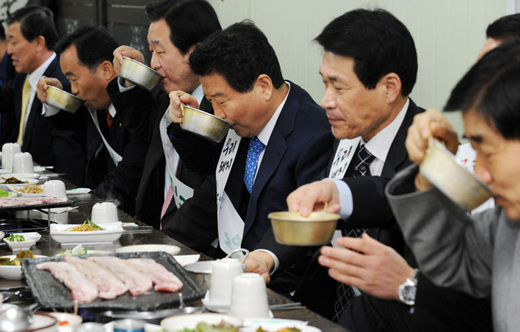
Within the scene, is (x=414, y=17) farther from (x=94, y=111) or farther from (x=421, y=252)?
(x=94, y=111)

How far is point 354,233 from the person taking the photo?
2.50 metres

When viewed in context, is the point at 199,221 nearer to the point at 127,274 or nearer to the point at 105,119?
the point at 127,274

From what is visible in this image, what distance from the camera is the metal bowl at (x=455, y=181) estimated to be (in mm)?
1421

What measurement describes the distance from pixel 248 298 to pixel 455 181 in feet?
1.71

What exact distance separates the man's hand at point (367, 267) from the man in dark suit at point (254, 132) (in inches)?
36.8

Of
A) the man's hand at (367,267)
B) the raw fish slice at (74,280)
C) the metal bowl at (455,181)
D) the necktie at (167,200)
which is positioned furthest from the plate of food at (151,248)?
the necktie at (167,200)

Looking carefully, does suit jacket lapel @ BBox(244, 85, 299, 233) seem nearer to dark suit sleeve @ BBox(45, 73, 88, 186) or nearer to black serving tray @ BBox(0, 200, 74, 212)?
black serving tray @ BBox(0, 200, 74, 212)

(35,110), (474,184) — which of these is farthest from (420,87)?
(35,110)

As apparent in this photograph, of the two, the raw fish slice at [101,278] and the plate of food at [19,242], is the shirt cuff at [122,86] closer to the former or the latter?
the plate of food at [19,242]

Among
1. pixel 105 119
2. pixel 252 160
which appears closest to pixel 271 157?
pixel 252 160

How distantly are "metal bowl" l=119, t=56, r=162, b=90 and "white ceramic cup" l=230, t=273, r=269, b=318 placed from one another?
2.01 meters

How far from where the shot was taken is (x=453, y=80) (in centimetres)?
309

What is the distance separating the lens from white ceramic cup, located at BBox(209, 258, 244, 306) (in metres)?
1.84

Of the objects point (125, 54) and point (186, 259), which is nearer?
point (186, 259)
